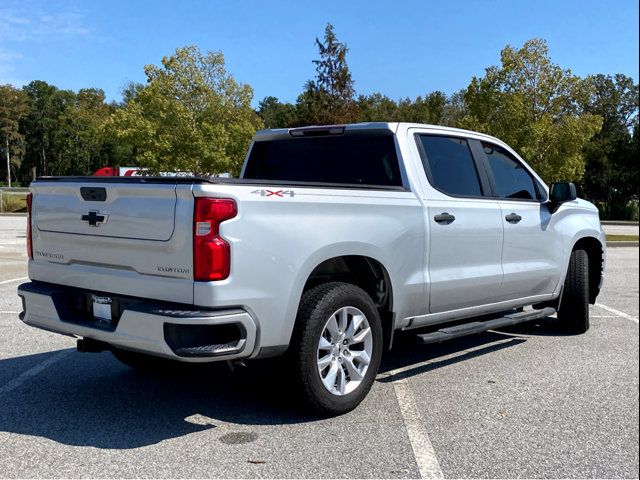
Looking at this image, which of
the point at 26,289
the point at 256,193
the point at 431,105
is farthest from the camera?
the point at 431,105

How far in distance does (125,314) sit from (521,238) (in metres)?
3.57

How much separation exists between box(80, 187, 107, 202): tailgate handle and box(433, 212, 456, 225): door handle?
2.38 metres

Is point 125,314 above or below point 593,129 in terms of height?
below

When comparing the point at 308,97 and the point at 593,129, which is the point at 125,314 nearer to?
the point at 593,129

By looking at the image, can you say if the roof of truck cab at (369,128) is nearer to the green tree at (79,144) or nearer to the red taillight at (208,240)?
the red taillight at (208,240)

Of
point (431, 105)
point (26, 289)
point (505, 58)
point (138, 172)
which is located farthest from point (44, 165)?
point (26, 289)

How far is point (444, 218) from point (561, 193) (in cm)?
177

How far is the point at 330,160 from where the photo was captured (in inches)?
214

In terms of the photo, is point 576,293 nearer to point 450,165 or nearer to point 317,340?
point 450,165

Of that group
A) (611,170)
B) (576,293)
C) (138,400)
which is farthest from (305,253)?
(611,170)

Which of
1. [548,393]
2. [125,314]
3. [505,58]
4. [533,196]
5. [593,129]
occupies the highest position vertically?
[505,58]

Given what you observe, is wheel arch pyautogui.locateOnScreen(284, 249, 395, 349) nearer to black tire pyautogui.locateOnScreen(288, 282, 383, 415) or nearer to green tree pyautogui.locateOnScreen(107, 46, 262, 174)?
black tire pyautogui.locateOnScreen(288, 282, 383, 415)

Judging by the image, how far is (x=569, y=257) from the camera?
650cm

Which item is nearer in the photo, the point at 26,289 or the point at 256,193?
the point at 256,193
